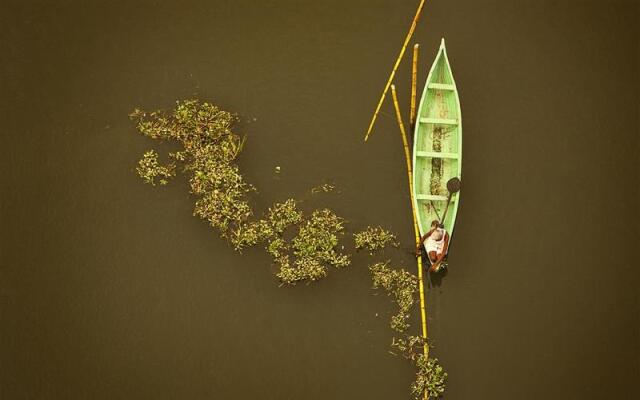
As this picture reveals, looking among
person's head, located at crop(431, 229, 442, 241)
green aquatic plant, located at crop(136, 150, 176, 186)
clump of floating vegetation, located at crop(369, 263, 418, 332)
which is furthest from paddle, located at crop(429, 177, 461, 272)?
green aquatic plant, located at crop(136, 150, 176, 186)

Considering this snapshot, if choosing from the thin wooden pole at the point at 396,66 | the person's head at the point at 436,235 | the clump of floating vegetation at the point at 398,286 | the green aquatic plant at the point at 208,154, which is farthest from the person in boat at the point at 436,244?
the green aquatic plant at the point at 208,154

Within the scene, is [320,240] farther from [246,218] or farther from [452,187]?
[452,187]

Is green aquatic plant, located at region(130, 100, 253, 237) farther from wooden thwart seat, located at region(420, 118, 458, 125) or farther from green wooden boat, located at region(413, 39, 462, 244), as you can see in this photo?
wooden thwart seat, located at region(420, 118, 458, 125)

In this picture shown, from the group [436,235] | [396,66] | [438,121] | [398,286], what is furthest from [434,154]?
[398,286]
